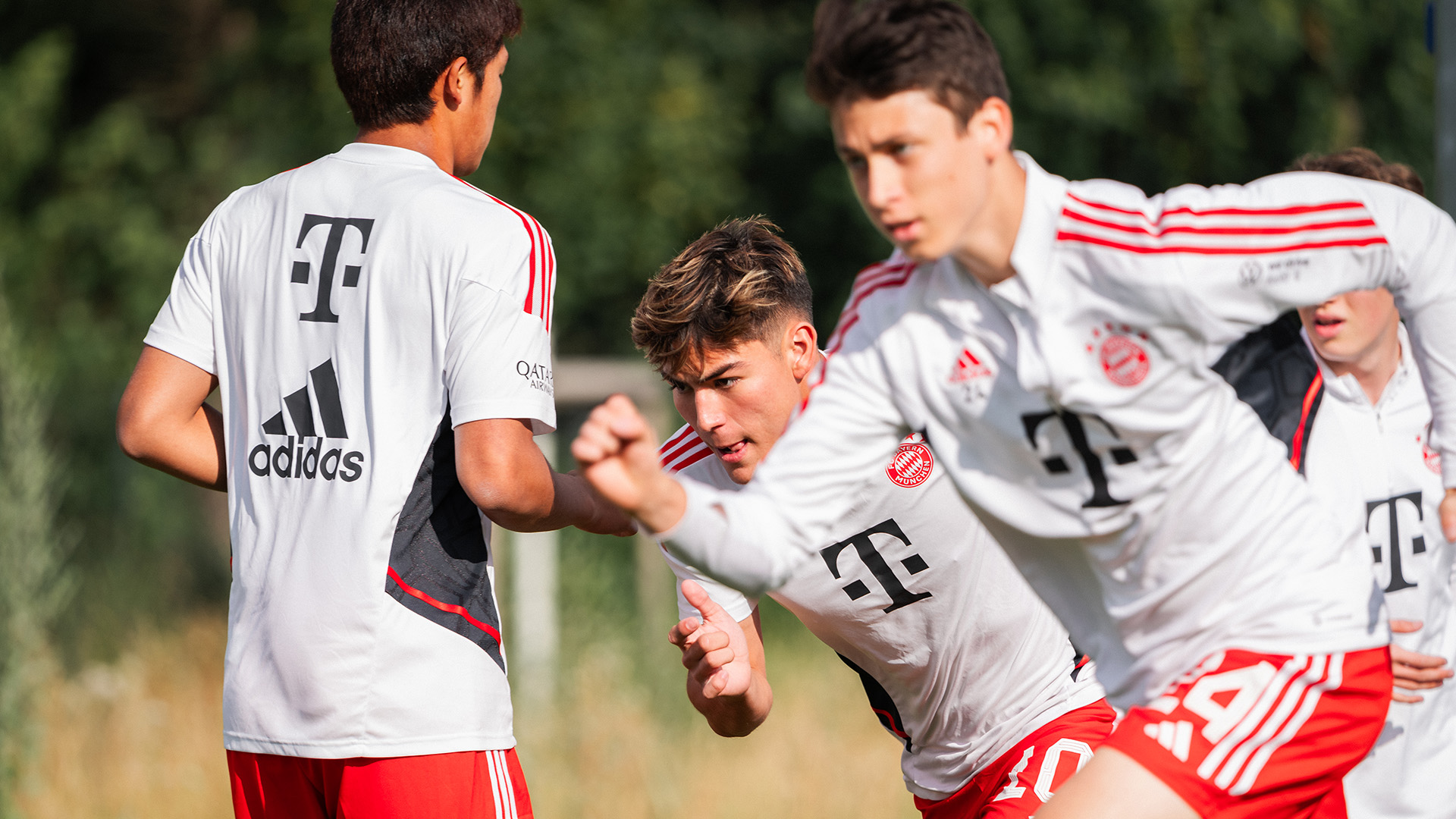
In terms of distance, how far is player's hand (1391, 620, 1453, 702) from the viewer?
3.15 m

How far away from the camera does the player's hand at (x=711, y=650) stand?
124 inches

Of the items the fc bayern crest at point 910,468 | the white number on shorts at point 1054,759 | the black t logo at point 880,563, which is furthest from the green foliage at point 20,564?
the white number on shorts at point 1054,759

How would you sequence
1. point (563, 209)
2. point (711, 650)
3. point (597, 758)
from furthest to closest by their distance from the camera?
point (563, 209) → point (597, 758) → point (711, 650)

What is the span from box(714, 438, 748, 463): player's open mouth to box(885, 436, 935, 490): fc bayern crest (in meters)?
0.38

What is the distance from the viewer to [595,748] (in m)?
7.00

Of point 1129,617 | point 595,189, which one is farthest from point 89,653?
point 1129,617

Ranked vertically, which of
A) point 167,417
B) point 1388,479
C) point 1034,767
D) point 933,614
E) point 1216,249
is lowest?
point 1034,767

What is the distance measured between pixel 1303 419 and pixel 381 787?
2390mm

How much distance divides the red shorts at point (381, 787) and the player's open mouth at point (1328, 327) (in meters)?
2.34

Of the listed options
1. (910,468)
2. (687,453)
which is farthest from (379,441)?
(910,468)

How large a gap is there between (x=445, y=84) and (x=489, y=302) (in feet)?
1.88

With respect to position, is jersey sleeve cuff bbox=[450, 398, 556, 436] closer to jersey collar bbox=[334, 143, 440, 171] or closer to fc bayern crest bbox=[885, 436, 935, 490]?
jersey collar bbox=[334, 143, 440, 171]

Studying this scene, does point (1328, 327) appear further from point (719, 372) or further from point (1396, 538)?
point (719, 372)

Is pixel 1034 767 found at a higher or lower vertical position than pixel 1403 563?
lower
